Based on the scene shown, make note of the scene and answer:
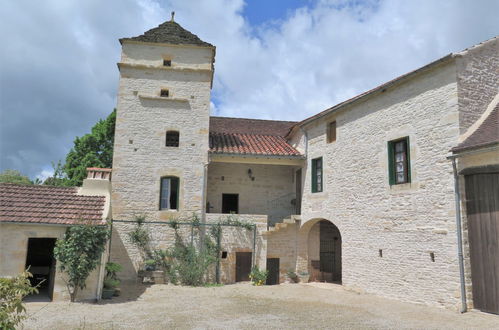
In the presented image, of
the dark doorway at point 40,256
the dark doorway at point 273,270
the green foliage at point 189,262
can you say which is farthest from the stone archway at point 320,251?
the dark doorway at point 40,256

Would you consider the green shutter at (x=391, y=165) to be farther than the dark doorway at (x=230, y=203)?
No

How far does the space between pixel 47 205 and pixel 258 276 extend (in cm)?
764

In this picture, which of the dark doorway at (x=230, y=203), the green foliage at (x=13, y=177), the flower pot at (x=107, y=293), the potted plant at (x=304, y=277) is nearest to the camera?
the flower pot at (x=107, y=293)

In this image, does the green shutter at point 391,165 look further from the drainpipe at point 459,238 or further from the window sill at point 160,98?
the window sill at point 160,98

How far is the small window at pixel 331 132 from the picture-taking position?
1395 cm

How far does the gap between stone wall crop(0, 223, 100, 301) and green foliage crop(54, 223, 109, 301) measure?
206 millimetres

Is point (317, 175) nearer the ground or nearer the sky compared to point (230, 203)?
nearer the sky

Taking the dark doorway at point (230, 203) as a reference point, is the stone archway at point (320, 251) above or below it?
below

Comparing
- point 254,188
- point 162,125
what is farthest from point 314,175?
point 162,125

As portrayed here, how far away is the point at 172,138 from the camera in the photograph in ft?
49.7


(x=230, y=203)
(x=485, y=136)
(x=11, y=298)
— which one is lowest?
(x=11, y=298)

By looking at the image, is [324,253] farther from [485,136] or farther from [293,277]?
[485,136]

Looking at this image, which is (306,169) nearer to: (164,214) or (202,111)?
(202,111)

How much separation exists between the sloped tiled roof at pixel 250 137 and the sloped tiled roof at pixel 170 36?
435cm
